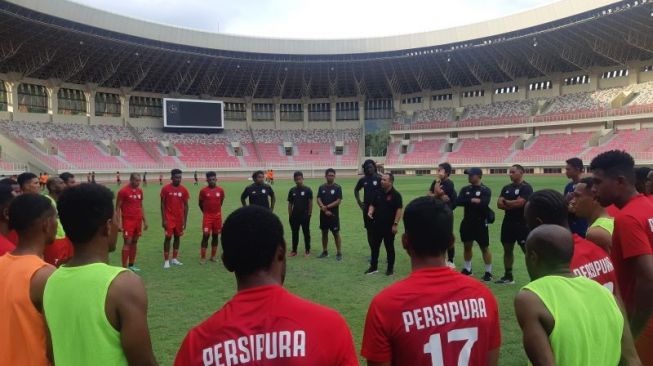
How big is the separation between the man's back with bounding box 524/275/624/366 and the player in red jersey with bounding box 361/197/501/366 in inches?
11.7

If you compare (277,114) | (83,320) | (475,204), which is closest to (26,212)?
(83,320)

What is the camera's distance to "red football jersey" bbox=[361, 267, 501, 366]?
236cm

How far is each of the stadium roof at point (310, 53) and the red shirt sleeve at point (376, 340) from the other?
4767 centimetres

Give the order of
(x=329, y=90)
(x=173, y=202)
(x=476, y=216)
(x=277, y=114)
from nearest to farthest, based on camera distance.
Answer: (x=476, y=216) < (x=173, y=202) < (x=329, y=90) < (x=277, y=114)

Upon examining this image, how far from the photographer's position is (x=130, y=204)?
10.1 meters

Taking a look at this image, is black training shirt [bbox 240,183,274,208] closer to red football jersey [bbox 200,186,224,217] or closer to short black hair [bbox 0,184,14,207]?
red football jersey [bbox 200,186,224,217]

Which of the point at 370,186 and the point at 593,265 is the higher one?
the point at 370,186

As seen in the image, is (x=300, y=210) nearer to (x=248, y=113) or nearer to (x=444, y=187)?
(x=444, y=187)

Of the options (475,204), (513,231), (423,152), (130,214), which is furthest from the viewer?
(423,152)

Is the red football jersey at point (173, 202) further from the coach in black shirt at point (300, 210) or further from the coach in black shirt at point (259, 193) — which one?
the coach in black shirt at point (300, 210)

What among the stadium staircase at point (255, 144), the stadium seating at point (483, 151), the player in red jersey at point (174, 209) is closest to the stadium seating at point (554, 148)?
the stadium seating at point (483, 151)

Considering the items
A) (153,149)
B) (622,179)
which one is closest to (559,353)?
(622,179)

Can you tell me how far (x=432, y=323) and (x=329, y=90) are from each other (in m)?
72.8

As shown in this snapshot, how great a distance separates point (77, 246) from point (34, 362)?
0.73 m
